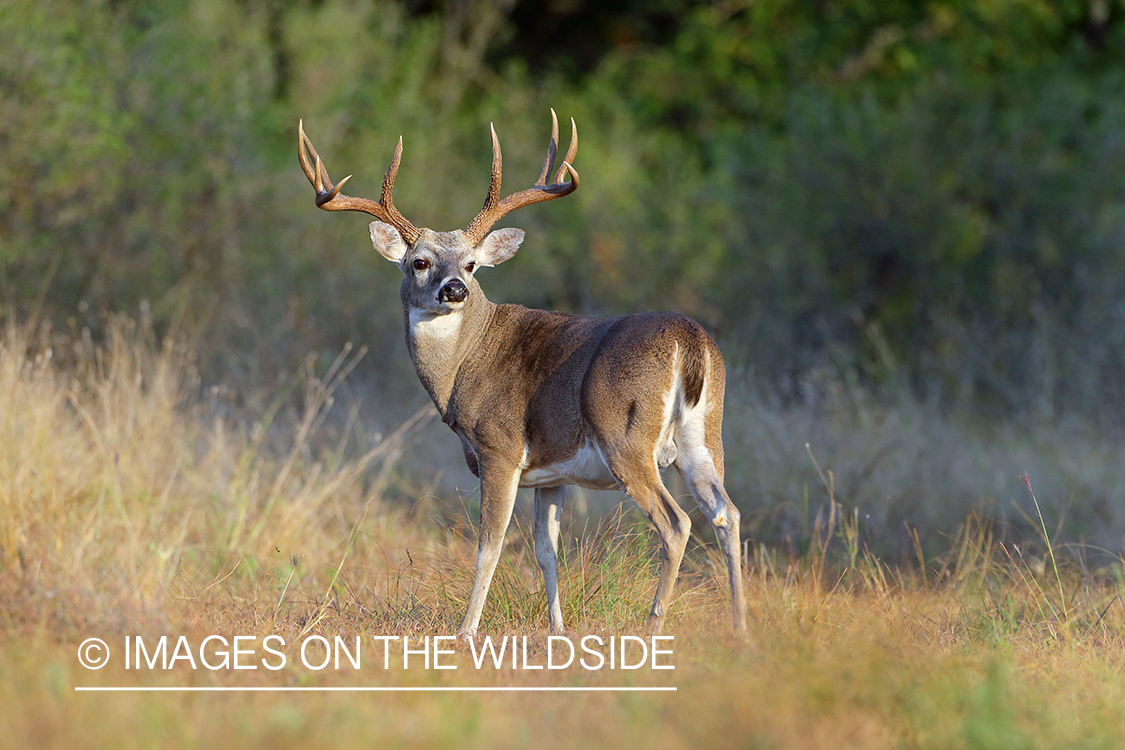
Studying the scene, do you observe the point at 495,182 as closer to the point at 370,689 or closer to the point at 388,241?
the point at 388,241

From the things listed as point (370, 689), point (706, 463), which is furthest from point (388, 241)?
point (370, 689)

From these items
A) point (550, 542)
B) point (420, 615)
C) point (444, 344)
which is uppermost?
point (444, 344)

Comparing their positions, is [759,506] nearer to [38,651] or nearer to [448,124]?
[38,651]

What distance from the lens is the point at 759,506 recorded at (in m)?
7.74

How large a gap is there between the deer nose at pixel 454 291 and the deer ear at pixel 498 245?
551 mm

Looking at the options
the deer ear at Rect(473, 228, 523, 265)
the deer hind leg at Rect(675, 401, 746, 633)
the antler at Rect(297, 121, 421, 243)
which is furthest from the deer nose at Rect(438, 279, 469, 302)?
the deer hind leg at Rect(675, 401, 746, 633)

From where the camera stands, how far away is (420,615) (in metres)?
5.38

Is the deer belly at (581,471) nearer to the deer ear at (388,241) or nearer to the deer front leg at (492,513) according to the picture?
the deer front leg at (492,513)

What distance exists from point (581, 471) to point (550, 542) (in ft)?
1.33

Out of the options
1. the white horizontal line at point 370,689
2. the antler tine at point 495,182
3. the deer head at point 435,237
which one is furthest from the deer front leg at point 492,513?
the antler tine at point 495,182

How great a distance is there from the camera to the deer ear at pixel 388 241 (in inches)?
228

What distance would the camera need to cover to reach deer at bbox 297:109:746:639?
198 inches

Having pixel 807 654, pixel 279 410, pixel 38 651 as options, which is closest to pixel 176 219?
pixel 279 410

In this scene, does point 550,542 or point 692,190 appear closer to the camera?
point 550,542
